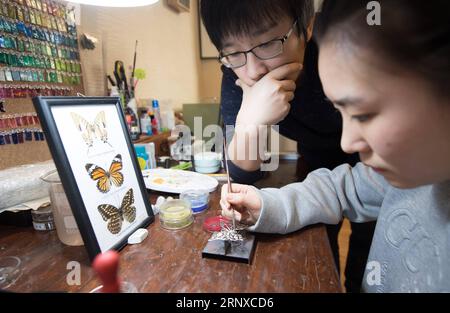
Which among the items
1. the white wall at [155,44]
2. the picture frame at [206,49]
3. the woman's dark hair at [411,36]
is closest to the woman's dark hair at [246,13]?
the woman's dark hair at [411,36]

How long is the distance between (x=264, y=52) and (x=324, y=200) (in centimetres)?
39

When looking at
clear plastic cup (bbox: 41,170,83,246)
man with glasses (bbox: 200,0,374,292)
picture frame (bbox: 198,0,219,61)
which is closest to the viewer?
clear plastic cup (bbox: 41,170,83,246)

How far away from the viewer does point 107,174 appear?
516 mm

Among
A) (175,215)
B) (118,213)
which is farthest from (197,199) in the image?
(118,213)

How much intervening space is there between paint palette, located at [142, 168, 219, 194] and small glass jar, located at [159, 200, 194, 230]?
11 cm

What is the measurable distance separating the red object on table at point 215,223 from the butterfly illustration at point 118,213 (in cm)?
15

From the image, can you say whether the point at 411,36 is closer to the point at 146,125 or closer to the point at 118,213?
the point at 118,213

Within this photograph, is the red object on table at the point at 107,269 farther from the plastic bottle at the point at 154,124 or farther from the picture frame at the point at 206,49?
the picture frame at the point at 206,49

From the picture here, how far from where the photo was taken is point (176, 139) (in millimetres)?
1282

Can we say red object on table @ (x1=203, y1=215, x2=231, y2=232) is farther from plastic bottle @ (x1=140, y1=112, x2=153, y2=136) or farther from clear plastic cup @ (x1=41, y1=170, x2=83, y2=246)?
plastic bottle @ (x1=140, y1=112, x2=153, y2=136)

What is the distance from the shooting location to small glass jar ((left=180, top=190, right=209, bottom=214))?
25.6 inches

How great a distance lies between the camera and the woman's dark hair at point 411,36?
28cm

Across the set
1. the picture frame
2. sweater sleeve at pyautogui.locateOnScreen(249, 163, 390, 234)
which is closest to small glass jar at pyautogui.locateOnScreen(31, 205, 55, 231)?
sweater sleeve at pyautogui.locateOnScreen(249, 163, 390, 234)
